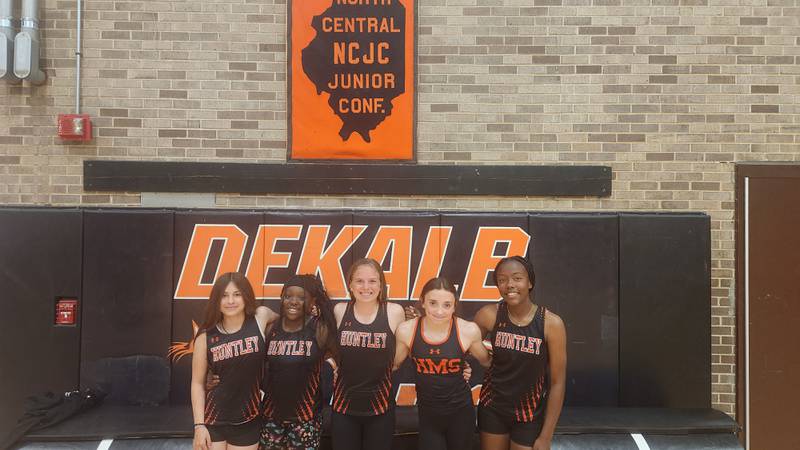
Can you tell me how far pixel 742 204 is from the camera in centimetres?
523

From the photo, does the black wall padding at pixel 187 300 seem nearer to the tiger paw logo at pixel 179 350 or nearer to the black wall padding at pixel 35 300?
the tiger paw logo at pixel 179 350

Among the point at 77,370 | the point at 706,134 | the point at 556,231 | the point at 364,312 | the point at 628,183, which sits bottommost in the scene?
the point at 77,370

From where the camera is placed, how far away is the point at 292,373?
381cm

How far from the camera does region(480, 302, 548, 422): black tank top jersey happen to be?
3934mm

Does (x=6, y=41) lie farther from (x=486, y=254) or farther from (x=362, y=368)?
(x=486, y=254)

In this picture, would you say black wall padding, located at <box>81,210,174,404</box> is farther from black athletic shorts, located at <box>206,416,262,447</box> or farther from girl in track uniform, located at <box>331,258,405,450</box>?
girl in track uniform, located at <box>331,258,405,450</box>

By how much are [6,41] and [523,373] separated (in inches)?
206

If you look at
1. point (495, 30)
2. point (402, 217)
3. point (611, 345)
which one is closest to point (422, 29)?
point (495, 30)

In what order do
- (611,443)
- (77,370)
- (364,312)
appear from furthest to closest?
(77,370), (611,443), (364,312)

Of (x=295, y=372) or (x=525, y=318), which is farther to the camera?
(x=525, y=318)

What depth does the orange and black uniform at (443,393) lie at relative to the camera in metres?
3.83

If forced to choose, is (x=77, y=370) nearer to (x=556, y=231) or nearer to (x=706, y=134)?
(x=556, y=231)

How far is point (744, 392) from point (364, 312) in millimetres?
3755

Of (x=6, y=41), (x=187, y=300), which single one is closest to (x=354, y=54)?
(x=187, y=300)
